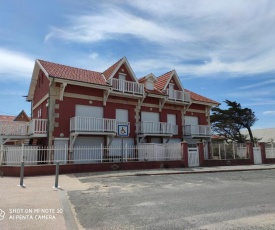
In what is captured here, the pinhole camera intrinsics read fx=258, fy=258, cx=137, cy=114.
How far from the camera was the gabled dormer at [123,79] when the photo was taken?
2086cm

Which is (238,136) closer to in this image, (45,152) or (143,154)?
(143,154)

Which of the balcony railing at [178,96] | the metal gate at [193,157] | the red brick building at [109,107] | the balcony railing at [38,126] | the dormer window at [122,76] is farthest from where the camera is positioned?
the balcony railing at [178,96]

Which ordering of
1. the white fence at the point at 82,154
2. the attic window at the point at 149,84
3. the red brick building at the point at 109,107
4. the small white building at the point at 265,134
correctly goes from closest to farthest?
the white fence at the point at 82,154 < the red brick building at the point at 109,107 < the attic window at the point at 149,84 < the small white building at the point at 265,134

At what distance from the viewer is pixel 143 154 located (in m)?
18.4

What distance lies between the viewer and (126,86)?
21484 mm

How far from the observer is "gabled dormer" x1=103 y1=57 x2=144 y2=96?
20.9 m

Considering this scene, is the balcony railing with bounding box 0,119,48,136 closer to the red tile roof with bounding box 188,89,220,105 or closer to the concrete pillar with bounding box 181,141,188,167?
the concrete pillar with bounding box 181,141,188,167

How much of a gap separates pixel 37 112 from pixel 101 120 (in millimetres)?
7303

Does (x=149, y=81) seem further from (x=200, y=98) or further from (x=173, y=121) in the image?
(x=200, y=98)

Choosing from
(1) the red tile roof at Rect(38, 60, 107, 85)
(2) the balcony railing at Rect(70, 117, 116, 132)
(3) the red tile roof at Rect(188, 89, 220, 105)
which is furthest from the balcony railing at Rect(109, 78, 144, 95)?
(3) the red tile roof at Rect(188, 89, 220, 105)

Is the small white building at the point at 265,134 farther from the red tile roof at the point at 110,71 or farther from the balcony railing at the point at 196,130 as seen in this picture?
the red tile roof at the point at 110,71

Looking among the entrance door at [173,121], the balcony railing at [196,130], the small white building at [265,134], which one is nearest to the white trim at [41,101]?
the entrance door at [173,121]

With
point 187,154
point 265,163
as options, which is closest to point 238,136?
point 265,163

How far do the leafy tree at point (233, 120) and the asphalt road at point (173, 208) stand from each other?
30125mm
